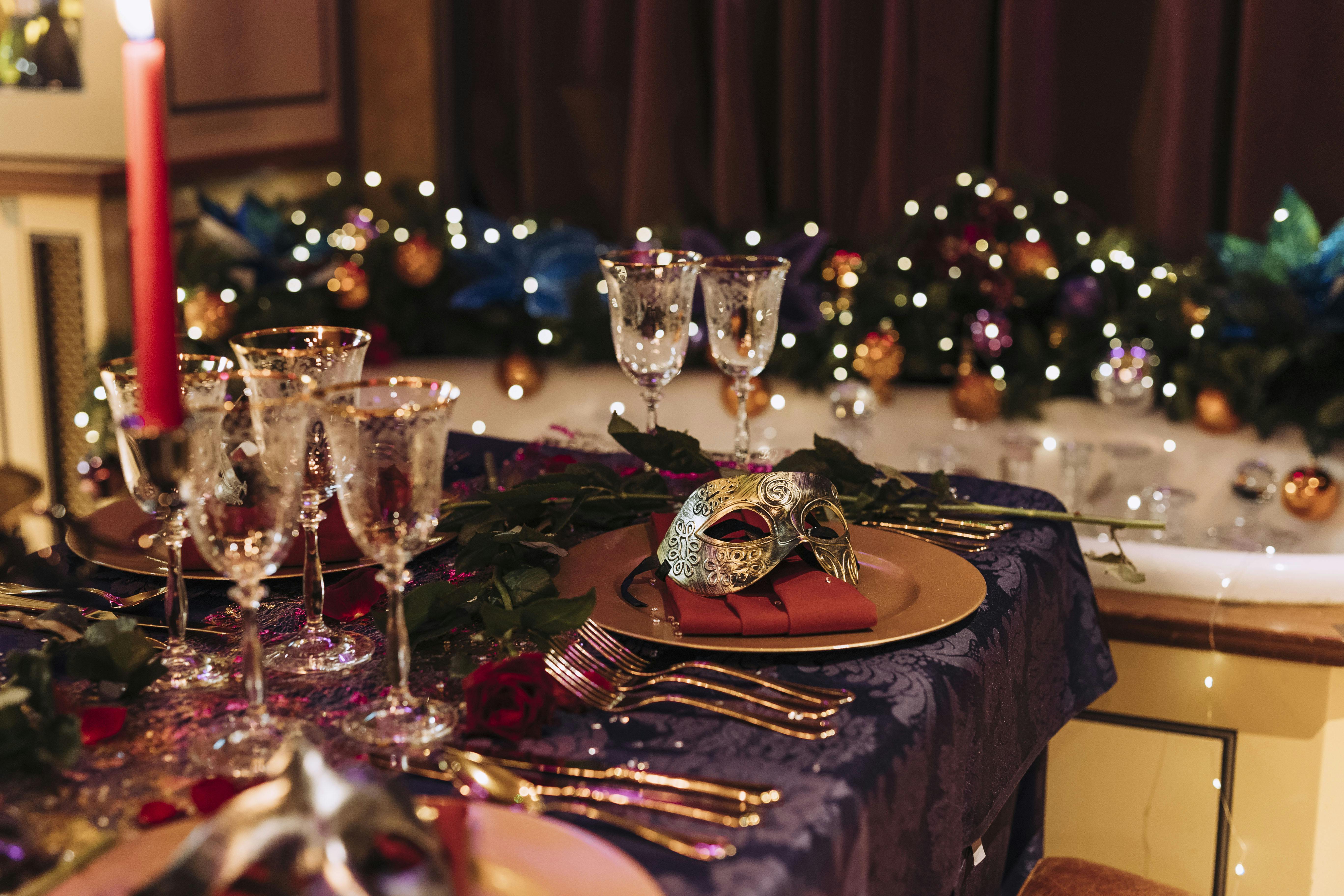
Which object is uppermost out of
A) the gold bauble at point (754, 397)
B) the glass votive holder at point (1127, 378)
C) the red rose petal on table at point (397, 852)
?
the red rose petal on table at point (397, 852)

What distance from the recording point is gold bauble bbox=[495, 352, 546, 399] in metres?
2.53

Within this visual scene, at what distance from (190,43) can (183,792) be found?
2.30 m

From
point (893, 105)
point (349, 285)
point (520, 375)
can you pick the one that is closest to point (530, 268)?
point (520, 375)

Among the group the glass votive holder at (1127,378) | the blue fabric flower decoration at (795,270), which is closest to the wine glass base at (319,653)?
the blue fabric flower decoration at (795,270)

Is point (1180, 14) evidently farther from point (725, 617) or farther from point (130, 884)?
point (130, 884)

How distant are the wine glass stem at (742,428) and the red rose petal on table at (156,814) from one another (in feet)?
1.98

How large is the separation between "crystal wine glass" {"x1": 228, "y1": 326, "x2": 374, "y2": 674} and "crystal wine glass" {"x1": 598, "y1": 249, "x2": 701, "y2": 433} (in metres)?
0.25

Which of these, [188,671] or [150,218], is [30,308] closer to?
[188,671]

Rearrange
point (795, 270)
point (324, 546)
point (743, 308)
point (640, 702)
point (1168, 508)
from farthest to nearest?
point (795, 270)
point (1168, 508)
point (743, 308)
point (324, 546)
point (640, 702)

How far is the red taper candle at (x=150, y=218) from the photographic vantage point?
644 millimetres

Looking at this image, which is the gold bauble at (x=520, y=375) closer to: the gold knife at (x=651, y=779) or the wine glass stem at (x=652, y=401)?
the wine glass stem at (x=652, y=401)

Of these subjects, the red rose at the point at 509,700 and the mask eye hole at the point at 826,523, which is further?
the mask eye hole at the point at 826,523

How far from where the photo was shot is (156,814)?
630 mm

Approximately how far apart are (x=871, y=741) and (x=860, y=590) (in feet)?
0.67
